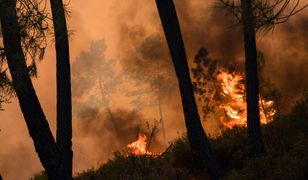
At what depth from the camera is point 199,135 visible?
11.3 metres

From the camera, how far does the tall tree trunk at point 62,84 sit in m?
11.0

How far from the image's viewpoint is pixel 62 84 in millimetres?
11086

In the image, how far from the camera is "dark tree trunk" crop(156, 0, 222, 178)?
11.3 m

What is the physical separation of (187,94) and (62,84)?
279cm

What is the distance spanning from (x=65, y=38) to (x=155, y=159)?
351cm

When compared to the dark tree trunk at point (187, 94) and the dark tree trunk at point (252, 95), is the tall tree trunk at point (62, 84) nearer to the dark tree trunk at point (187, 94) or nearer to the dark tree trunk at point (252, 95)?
the dark tree trunk at point (187, 94)

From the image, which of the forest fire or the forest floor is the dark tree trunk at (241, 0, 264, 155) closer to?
the forest floor

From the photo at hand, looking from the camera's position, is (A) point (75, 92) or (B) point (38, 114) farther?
(A) point (75, 92)

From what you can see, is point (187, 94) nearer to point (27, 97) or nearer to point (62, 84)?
point (62, 84)

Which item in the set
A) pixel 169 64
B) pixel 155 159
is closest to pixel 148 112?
pixel 169 64

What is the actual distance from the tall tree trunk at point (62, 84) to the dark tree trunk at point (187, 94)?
227 cm

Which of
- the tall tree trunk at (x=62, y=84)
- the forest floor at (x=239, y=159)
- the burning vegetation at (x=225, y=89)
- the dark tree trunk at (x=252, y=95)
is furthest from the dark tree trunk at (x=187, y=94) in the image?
the burning vegetation at (x=225, y=89)

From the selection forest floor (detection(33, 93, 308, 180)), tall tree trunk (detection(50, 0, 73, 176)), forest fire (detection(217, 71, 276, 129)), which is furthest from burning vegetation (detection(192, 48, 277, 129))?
tall tree trunk (detection(50, 0, 73, 176))

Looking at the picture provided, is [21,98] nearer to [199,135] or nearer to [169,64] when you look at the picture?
[199,135]
